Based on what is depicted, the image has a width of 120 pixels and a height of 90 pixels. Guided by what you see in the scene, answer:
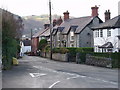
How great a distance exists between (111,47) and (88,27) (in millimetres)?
15192

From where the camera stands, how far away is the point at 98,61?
103 ft

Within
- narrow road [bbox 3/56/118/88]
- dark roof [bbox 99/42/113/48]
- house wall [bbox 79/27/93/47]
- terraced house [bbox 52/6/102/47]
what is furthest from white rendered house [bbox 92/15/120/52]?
narrow road [bbox 3/56/118/88]

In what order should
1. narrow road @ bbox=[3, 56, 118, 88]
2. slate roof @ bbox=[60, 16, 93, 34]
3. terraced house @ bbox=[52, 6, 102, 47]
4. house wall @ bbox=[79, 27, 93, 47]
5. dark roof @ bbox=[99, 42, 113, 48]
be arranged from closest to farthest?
narrow road @ bbox=[3, 56, 118, 88] < dark roof @ bbox=[99, 42, 113, 48] < terraced house @ bbox=[52, 6, 102, 47] < house wall @ bbox=[79, 27, 93, 47] < slate roof @ bbox=[60, 16, 93, 34]

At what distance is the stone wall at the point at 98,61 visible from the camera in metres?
29.2

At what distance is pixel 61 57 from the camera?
145ft

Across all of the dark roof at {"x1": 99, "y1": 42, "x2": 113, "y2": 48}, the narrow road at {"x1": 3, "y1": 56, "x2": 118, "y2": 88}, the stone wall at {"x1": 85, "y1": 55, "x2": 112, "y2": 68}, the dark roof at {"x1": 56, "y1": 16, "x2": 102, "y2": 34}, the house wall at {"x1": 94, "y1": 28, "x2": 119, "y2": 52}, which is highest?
the dark roof at {"x1": 56, "y1": 16, "x2": 102, "y2": 34}

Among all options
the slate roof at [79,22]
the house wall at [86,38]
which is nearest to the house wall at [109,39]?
the house wall at [86,38]

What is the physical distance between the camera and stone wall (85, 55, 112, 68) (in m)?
29.2

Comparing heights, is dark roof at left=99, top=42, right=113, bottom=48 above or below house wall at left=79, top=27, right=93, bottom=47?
below

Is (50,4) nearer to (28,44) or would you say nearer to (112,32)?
(112,32)

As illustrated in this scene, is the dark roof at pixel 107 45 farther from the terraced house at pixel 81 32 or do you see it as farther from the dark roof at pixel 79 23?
the dark roof at pixel 79 23

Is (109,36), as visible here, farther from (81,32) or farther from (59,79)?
(59,79)

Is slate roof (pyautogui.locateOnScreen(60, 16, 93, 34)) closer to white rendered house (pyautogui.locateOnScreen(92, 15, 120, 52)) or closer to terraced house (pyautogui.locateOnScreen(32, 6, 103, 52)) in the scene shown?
terraced house (pyautogui.locateOnScreen(32, 6, 103, 52))

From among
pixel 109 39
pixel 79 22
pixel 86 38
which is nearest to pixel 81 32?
pixel 86 38
